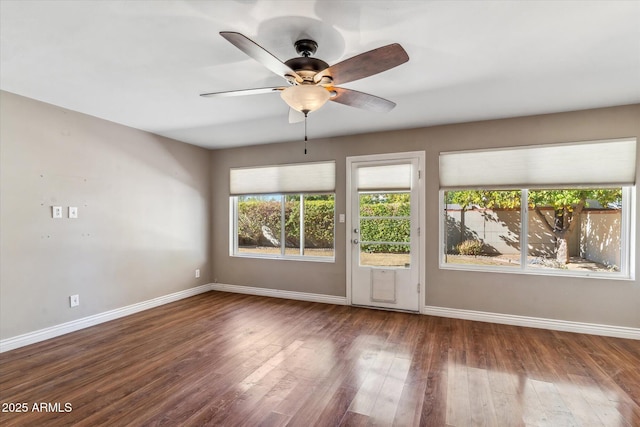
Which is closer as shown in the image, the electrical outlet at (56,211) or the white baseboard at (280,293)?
the electrical outlet at (56,211)

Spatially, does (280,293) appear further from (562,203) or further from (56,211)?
(562,203)

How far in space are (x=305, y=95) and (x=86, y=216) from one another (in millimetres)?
3156

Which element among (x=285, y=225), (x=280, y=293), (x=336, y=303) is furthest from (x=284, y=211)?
(x=336, y=303)

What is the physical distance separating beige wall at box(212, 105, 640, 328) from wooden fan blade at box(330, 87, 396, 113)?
71.7 inches

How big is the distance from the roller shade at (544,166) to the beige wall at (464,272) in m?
0.10

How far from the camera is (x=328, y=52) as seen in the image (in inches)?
87.1

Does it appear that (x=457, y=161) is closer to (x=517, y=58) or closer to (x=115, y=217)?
(x=517, y=58)

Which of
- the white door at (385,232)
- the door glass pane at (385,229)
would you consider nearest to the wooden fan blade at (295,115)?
the white door at (385,232)

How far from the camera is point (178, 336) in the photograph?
330cm

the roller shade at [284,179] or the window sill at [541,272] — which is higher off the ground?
the roller shade at [284,179]

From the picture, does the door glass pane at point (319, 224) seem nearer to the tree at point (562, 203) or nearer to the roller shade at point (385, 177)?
the roller shade at point (385, 177)

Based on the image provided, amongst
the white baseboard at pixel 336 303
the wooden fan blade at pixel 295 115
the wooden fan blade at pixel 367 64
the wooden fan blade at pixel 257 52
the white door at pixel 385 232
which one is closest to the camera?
the wooden fan blade at pixel 257 52

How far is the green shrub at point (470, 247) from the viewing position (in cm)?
387

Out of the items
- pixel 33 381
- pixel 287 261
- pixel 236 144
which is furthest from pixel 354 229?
pixel 33 381
